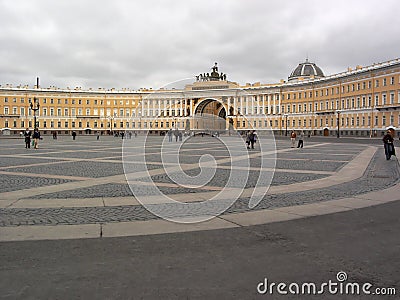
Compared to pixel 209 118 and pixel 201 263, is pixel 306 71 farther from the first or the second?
pixel 201 263

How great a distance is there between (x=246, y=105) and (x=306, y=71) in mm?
20727

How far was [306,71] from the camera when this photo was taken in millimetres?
112812

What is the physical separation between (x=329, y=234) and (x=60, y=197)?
6.09m

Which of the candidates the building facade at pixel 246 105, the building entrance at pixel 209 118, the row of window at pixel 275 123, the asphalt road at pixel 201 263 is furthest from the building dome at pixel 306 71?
the asphalt road at pixel 201 263

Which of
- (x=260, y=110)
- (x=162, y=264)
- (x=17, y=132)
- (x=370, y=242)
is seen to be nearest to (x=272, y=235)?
(x=370, y=242)

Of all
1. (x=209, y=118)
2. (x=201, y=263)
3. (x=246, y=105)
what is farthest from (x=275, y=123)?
(x=201, y=263)

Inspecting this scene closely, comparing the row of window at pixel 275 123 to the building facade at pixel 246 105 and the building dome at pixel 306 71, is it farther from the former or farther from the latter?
the building dome at pixel 306 71

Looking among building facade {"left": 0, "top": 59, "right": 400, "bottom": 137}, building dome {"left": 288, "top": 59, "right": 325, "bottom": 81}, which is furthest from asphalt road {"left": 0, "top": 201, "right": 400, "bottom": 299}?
building dome {"left": 288, "top": 59, "right": 325, "bottom": 81}

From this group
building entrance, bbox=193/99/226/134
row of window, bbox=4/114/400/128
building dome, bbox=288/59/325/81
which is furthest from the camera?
building dome, bbox=288/59/325/81

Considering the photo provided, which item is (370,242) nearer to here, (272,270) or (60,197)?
(272,270)

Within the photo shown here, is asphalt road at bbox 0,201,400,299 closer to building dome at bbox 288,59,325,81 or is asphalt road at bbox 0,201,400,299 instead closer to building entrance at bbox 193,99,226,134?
building entrance at bbox 193,99,226,134

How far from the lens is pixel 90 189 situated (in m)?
9.95

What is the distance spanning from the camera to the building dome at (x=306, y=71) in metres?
112

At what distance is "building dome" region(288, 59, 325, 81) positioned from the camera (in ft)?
367
